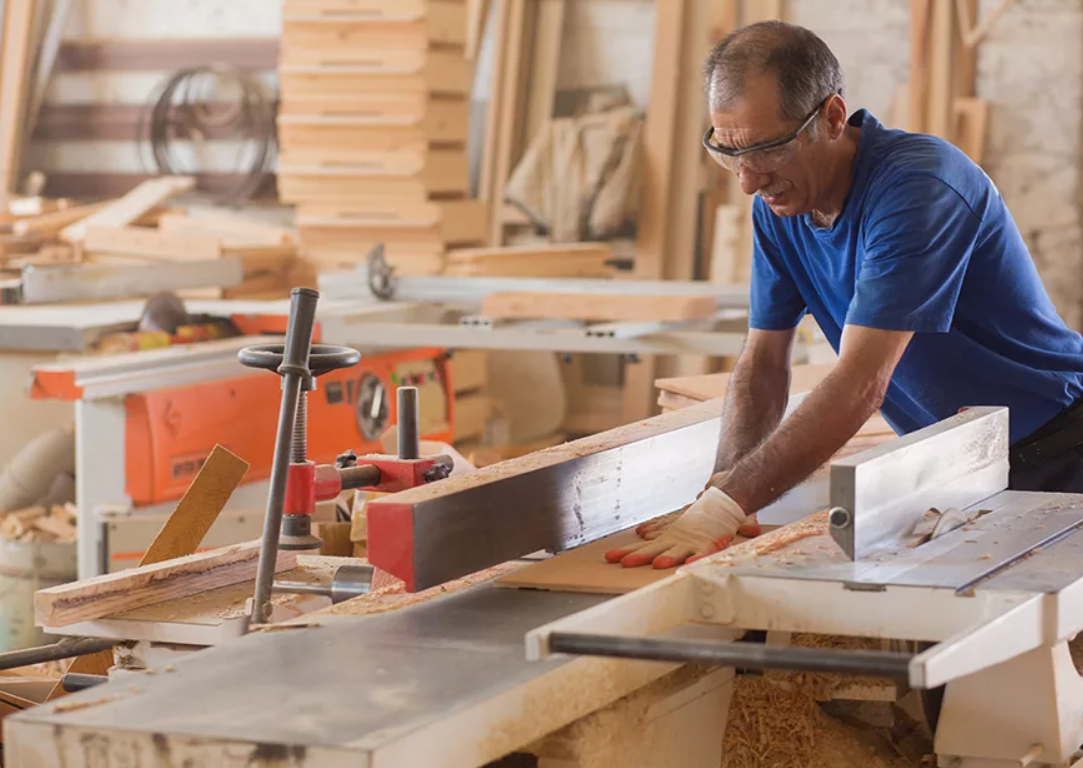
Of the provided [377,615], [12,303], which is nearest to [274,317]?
[12,303]

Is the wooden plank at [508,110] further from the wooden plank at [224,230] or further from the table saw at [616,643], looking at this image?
the table saw at [616,643]

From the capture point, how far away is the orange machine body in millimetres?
4234

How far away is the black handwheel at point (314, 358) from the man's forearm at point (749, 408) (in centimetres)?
79

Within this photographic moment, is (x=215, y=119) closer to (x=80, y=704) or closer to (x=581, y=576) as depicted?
(x=581, y=576)

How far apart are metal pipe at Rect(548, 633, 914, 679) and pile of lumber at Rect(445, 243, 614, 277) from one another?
4589 millimetres

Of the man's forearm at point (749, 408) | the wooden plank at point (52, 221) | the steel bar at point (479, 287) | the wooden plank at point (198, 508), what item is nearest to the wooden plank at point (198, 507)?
the wooden plank at point (198, 508)

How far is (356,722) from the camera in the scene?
1.59m

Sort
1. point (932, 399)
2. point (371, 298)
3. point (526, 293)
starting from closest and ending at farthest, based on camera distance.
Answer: point (932, 399) < point (526, 293) < point (371, 298)

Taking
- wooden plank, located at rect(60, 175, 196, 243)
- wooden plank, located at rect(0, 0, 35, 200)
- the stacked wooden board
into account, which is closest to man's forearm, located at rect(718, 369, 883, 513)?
the stacked wooden board

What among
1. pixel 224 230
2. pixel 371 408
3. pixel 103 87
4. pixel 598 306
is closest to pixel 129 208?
pixel 224 230

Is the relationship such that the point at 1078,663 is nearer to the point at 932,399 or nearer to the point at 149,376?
the point at 932,399

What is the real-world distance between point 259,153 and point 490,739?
24.9 feet

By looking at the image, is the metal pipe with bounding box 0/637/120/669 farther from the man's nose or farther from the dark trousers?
the dark trousers

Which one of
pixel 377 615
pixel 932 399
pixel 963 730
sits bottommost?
pixel 963 730
